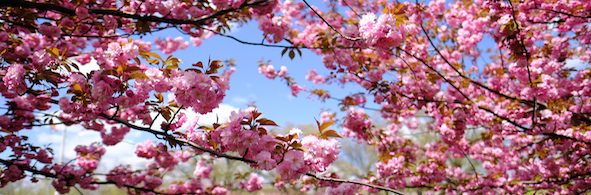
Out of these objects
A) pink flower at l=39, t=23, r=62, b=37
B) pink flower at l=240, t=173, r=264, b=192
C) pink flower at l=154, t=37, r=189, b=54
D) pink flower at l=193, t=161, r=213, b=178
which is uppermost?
pink flower at l=154, t=37, r=189, b=54

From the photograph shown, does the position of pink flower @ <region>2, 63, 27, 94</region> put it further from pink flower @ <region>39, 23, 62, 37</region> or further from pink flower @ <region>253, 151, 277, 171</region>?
pink flower @ <region>253, 151, 277, 171</region>

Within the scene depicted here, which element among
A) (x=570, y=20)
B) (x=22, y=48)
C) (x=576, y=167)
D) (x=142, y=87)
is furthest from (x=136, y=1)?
(x=576, y=167)

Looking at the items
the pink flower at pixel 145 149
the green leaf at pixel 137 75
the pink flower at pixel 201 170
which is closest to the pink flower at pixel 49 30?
the green leaf at pixel 137 75

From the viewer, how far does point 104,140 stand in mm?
4449

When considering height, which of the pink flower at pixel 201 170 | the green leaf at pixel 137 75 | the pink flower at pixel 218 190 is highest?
the pink flower at pixel 201 170

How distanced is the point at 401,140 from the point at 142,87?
6236 mm

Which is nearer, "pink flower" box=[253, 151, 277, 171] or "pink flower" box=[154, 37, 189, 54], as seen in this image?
"pink flower" box=[253, 151, 277, 171]

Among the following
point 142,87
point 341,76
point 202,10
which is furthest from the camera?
point 341,76

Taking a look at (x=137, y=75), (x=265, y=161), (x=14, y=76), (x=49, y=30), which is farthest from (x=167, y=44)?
(x=265, y=161)

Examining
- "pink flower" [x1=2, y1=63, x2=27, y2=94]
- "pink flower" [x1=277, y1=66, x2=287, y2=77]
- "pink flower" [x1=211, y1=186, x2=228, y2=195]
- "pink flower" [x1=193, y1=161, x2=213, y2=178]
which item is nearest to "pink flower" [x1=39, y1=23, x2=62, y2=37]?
"pink flower" [x1=2, y1=63, x2=27, y2=94]

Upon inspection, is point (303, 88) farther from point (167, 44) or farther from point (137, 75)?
point (137, 75)

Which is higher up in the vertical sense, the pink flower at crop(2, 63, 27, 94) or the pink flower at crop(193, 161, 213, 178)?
the pink flower at crop(193, 161, 213, 178)

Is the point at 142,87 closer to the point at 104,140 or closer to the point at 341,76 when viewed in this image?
the point at 104,140

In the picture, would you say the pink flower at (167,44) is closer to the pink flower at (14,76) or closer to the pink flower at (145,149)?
the pink flower at (145,149)
